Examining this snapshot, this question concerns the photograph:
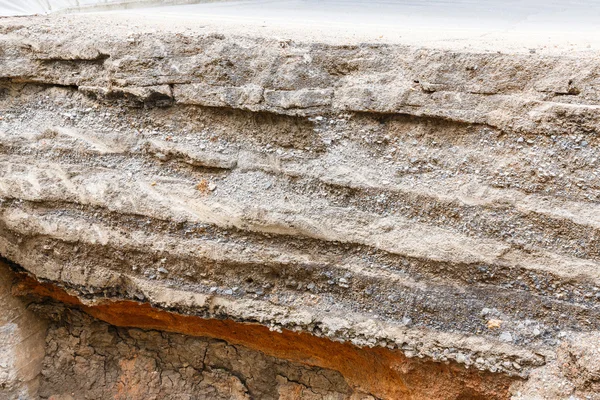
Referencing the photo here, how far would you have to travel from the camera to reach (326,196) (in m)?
1.37

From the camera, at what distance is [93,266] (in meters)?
1.53

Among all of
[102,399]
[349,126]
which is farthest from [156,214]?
[102,399]

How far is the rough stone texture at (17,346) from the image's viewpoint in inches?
68.9

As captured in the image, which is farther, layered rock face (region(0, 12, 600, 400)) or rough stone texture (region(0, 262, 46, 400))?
rough stone texture (region(0, 262, 46, 400))

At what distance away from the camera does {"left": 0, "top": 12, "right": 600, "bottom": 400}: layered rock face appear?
125 centimetres

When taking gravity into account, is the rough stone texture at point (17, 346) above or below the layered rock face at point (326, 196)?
below

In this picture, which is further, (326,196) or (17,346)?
(17,346)

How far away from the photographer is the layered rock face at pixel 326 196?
1.25 meters

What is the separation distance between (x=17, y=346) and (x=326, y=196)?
123cm

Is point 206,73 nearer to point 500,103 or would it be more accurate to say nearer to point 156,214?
point 156,214

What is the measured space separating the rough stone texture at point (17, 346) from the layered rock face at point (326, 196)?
232 mm

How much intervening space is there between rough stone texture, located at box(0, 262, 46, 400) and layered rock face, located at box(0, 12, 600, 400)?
0.23 m

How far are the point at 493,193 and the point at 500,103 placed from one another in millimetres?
220

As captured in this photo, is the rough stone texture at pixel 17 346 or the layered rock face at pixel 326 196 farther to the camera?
the rough stone texture at pixel 17 346
